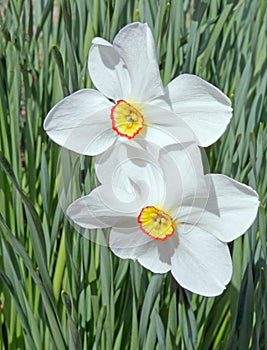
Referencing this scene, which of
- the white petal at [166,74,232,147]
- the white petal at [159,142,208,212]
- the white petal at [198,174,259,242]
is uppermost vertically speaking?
the white petal at [166,74,232,147]

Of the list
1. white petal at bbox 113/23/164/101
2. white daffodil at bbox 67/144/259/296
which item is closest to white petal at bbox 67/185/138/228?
white daffodil at bbox 67/144/259/296

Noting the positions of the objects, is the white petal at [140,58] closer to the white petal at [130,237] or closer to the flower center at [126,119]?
the flower center at [126,119]

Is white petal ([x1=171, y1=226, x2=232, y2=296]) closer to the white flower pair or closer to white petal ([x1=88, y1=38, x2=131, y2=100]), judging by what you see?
the white flower pair

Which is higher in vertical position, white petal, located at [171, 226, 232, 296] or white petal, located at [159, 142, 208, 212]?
white petal, located at [159, 142, 208, 212]

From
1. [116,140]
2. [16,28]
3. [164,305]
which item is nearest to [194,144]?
[116,140]

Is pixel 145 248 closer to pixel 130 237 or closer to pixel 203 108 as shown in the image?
pixel 130 237

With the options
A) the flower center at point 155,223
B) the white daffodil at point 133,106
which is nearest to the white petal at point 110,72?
the white daffodil at point 133,106

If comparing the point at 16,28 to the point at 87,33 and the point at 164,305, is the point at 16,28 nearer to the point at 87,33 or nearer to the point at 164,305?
the point at 87,33
